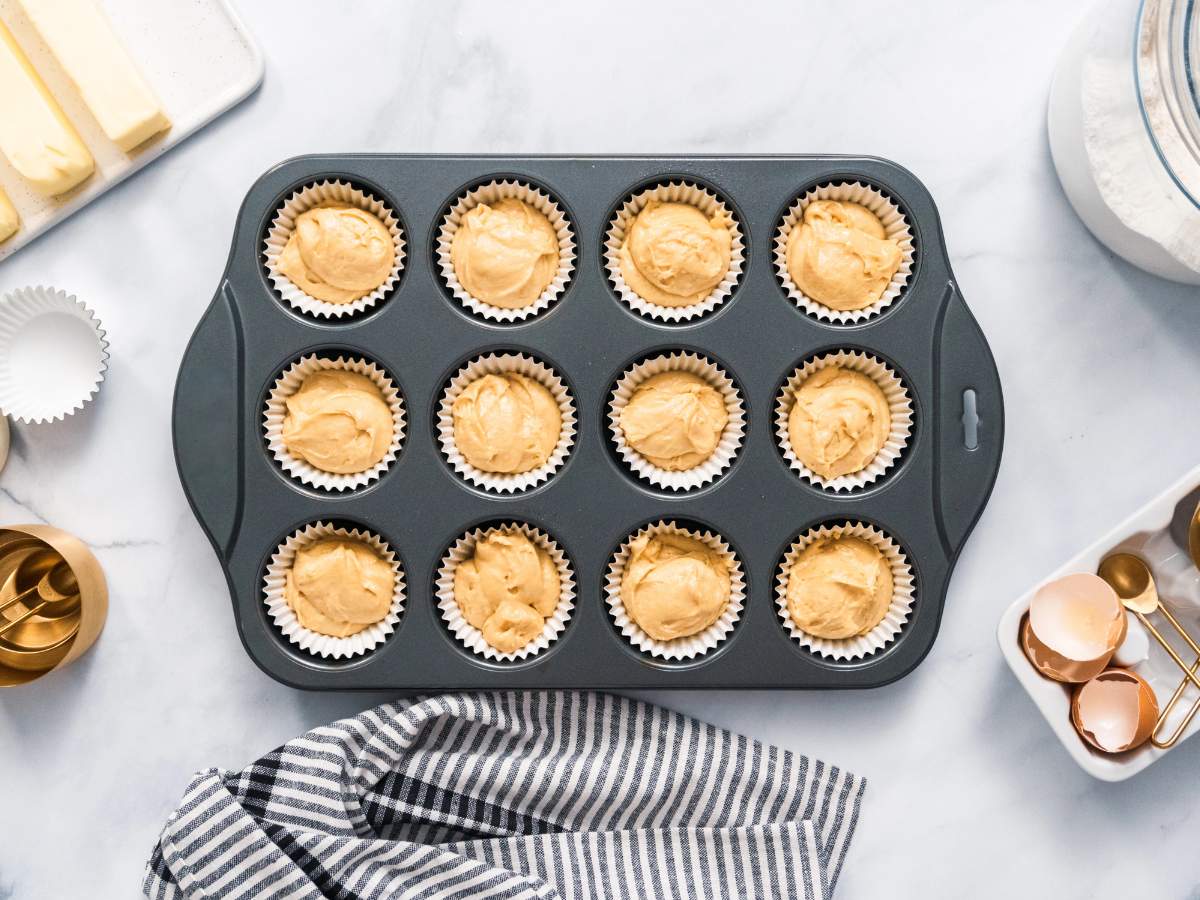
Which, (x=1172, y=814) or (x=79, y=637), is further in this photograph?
(x=1172, y=814)

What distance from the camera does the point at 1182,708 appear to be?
1.96 metres

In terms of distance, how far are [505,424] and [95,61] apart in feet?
3.83

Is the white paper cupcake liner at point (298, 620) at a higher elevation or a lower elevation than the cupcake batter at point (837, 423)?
higher

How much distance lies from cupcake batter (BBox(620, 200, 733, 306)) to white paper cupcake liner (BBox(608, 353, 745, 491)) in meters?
0.12

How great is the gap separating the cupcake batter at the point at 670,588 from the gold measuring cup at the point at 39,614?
3.75 ft

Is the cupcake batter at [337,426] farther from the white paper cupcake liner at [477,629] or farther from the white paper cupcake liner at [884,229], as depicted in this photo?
the white paper cupcake liner at [884,229]

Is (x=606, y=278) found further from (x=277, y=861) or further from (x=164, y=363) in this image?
(x=277, y=861)

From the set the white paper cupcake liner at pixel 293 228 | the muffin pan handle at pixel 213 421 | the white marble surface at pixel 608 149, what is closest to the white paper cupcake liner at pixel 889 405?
the white marble surface at pixel 608 149

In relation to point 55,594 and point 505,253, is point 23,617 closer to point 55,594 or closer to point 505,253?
point 55,594

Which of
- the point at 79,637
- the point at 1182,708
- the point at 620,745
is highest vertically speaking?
the point at 79,637

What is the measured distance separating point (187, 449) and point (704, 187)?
1154 mm

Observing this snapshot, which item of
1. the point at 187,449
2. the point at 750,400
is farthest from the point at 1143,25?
the point at 187,449

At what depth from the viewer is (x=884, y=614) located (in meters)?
1.95

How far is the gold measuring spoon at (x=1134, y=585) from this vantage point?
1.98 meters
